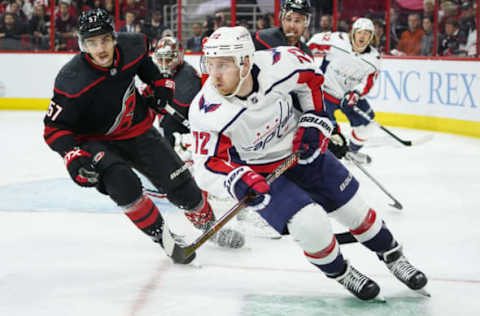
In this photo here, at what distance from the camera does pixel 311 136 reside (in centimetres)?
241

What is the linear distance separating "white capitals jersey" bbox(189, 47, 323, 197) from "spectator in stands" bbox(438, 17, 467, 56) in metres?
5.34

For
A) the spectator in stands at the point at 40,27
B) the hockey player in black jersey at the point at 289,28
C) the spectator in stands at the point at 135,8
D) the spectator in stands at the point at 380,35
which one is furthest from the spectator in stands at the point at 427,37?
the spectator in stands at the point at 40,27

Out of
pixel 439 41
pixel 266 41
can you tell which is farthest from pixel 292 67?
pixel 439 41

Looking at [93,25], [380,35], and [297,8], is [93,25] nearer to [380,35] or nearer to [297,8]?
[297,8]

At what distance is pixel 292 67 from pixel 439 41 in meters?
5.75

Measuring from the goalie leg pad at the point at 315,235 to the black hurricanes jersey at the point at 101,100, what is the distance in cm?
104

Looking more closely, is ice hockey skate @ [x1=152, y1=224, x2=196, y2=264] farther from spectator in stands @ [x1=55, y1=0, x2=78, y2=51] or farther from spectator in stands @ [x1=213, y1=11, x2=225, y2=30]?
spectator in stands @ [x1=55, y1=0, x2=78, y2=51]

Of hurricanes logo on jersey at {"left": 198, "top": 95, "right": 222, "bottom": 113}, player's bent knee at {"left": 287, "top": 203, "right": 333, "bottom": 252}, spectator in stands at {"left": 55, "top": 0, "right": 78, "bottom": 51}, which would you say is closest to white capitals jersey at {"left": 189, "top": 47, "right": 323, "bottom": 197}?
hurricanes logo on jersey at {"left": 198, "top": 95, "right": 222, "bottom": 113}

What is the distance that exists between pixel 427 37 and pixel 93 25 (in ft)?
19.2

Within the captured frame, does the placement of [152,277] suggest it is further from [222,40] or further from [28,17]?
[28,17]

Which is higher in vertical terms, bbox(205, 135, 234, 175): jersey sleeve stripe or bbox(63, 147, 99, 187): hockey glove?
bbox(205, 135, 234, 175): jersey sleeve stripe

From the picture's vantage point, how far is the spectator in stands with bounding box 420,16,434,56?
7.76 m

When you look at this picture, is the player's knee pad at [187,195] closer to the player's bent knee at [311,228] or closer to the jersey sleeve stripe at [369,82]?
the player's bent knee at [311,228]

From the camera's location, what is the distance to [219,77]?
88.7 inches
